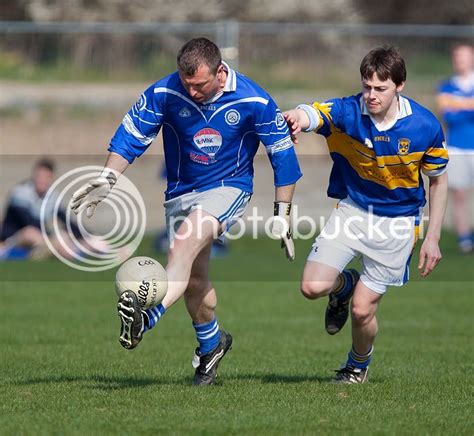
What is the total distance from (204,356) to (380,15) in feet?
90.7

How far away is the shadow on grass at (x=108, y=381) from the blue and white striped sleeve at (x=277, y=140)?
147cm

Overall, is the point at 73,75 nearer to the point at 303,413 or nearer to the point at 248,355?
the point at 248,355

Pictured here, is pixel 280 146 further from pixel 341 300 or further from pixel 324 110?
pixel 341 300

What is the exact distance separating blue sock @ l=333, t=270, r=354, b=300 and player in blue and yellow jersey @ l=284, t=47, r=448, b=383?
0.6 inches

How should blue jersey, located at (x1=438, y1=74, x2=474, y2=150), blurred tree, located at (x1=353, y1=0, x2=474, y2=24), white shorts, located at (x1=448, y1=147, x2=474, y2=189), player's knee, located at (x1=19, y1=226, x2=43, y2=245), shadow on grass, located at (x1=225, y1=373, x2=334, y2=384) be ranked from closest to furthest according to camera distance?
shadow on grass, located at (x1=225, y1=373, x2=334, y2=384), white shorts, located at (x1=448, y1=147, x2=474, y2=189), blue jersey, located at (x1=438, y1=74, x2=474, y2=150), player's knee, located at (x1=19, y1=226, x2=43, y2=245), blurred tree, located at (x1=353, y1=0, x2=474, y2=24)

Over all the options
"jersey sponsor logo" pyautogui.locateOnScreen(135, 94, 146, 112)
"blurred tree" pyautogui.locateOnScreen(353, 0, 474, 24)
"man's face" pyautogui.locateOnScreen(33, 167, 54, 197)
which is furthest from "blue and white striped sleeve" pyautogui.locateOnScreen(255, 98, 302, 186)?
"blurred tree" pyautogui.locateOnScreen(353, 0, 474, 24)

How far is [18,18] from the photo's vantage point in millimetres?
25766

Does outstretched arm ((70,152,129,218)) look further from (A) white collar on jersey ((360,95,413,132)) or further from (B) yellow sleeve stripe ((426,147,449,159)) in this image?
(B) yellow sleeve stripe ((426,147,449,159))

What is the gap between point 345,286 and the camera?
729 centimetres

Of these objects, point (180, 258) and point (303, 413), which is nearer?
point (303, 413)

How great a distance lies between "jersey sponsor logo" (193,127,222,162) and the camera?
6797mm

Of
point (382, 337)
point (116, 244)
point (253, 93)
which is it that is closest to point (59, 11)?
point (116, 244)

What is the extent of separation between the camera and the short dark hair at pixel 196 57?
21.1 feet

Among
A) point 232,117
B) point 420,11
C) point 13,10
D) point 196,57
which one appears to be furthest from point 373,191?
point 420,11
